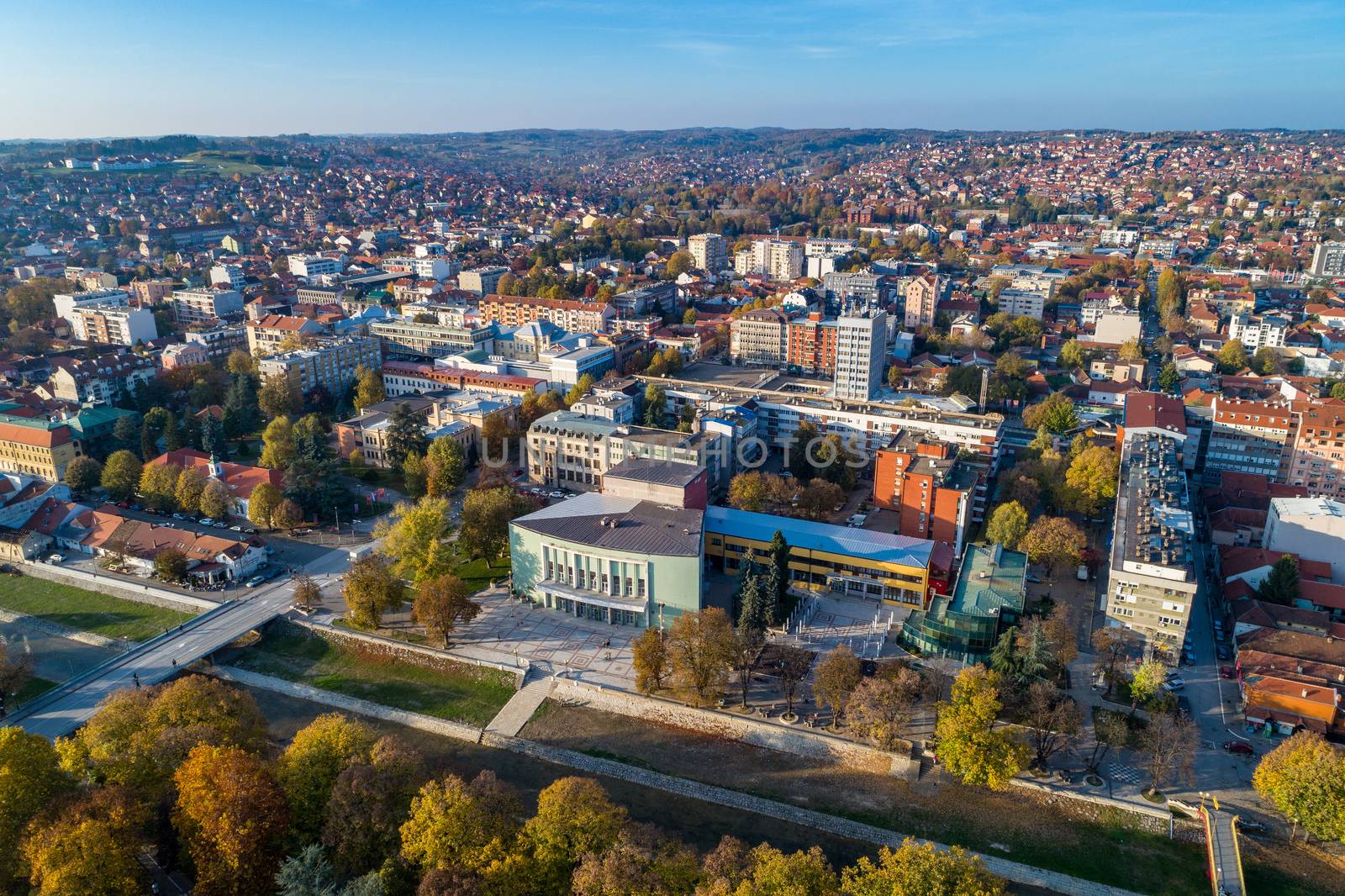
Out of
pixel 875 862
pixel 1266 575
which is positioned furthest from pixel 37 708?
pixel 1266 575

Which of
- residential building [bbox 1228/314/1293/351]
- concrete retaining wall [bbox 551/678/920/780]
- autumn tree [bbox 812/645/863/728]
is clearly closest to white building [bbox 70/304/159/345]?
concrete retaining wall [bbox 551/678/920/780]

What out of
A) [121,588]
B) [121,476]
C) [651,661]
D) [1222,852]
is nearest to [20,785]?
[651,661]

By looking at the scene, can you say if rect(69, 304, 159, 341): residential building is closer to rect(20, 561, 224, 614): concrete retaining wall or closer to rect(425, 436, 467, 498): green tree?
rect(20, 561, 224, 614): concrete retaining wall

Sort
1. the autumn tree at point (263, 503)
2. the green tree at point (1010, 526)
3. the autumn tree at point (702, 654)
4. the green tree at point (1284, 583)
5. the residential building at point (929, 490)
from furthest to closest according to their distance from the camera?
1. the autumn tree at point (263, 503)
2. the residential building at point (929, 490)
3. the green tree at point (1010, 526)
4. the green tree at point (1284, 583)
5. the autumn tree at point (702, 654)

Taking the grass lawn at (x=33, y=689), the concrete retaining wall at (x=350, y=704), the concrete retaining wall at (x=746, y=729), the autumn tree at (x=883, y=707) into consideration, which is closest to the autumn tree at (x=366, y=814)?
the concrete retaining wall at (x=350, y=704)

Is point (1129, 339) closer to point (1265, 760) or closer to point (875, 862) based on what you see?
point (1265, 760)

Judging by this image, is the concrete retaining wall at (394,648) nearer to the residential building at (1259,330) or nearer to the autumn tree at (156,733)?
the autumn tree at (156,733)
